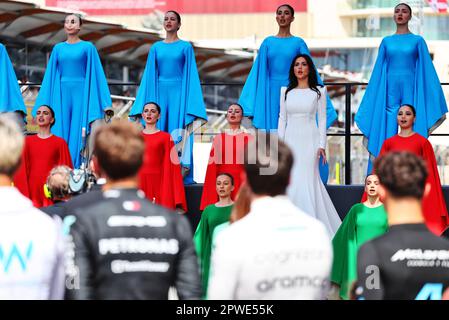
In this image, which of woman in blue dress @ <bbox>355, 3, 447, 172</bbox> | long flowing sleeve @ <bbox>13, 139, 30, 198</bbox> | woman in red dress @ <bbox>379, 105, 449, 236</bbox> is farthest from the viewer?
woman in blue dress @ <bbox>355, 3, 447, 172</bbox>

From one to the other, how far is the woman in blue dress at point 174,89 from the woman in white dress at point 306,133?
0.92 metres

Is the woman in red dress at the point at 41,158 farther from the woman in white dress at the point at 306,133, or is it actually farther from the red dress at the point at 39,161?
the woman in white dress at the point at 306,133

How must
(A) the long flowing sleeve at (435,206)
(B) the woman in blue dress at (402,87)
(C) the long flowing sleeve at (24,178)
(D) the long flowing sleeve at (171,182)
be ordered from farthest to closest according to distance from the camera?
(B) the woman in blue dress at (402,87)
(D) the long flowing sleeve at (171,182)
(C) the long flowing sleeve at (24,178)
(A) the long flowing sleeve at (435,206)

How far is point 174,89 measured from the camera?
8461 millimetres

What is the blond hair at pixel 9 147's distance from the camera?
322 centimetres

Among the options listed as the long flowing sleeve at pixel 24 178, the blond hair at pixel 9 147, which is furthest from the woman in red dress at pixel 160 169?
the blond hair at pixel 9 147

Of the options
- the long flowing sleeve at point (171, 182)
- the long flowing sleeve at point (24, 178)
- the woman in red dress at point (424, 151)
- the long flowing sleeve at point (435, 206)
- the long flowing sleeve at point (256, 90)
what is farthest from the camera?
the long flowing sleeve at point (256, 90)

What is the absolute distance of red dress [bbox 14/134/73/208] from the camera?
25.5 feet

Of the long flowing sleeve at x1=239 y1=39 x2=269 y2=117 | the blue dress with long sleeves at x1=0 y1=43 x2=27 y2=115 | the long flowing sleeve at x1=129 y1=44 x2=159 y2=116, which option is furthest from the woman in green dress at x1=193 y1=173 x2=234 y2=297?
the blue dress with long sleeves at x1=0 y1=43 x2=27 y2=115

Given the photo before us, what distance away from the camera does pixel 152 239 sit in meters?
3.17

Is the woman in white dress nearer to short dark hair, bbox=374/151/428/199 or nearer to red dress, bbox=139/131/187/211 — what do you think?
red dress, bbox=139/131/187/211

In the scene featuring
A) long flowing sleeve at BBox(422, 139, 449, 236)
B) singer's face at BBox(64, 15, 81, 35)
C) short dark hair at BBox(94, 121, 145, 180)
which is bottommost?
long flowing sleeve at BBox(422, 139, 449, 236)

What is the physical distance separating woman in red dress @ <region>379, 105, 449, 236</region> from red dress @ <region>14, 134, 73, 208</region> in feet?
7.38
